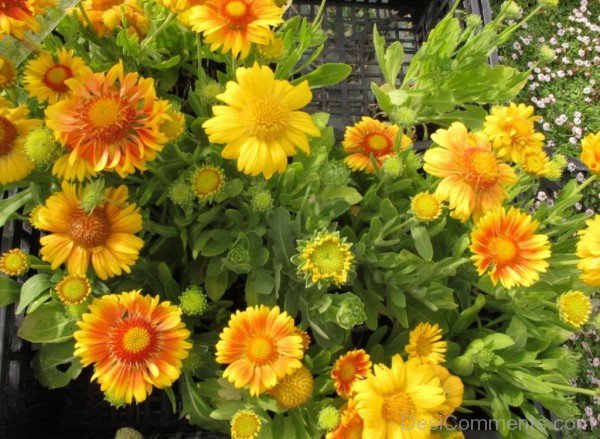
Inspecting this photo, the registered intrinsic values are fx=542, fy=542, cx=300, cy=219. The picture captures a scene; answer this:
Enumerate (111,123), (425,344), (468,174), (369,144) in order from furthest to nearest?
(369,144) < (425,344) < (468,174) < (111,123)

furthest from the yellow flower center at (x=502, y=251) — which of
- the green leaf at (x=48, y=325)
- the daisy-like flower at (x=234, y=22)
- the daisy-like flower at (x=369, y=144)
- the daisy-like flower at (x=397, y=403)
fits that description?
the green leaf at (x=48, y=325)

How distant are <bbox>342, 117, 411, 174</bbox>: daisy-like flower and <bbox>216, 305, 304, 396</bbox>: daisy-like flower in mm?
416

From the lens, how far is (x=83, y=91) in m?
0.86

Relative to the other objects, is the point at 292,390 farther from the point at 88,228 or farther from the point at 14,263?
the point at 14,263

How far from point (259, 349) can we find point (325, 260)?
177mm

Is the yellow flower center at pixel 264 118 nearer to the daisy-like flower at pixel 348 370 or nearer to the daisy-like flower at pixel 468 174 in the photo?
the daisy-like flower at pixel 468 174

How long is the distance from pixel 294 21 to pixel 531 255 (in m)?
0.75

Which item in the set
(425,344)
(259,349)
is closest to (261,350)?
(259,349)

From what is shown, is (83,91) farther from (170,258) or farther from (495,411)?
(495,411)

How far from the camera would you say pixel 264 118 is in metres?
0.85

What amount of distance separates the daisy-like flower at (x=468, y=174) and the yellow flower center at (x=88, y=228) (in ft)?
1.89

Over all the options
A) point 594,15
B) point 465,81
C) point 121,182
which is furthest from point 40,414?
point 594,15

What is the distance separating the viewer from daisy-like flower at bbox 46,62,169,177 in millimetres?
814

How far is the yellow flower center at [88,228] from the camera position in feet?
2.98
